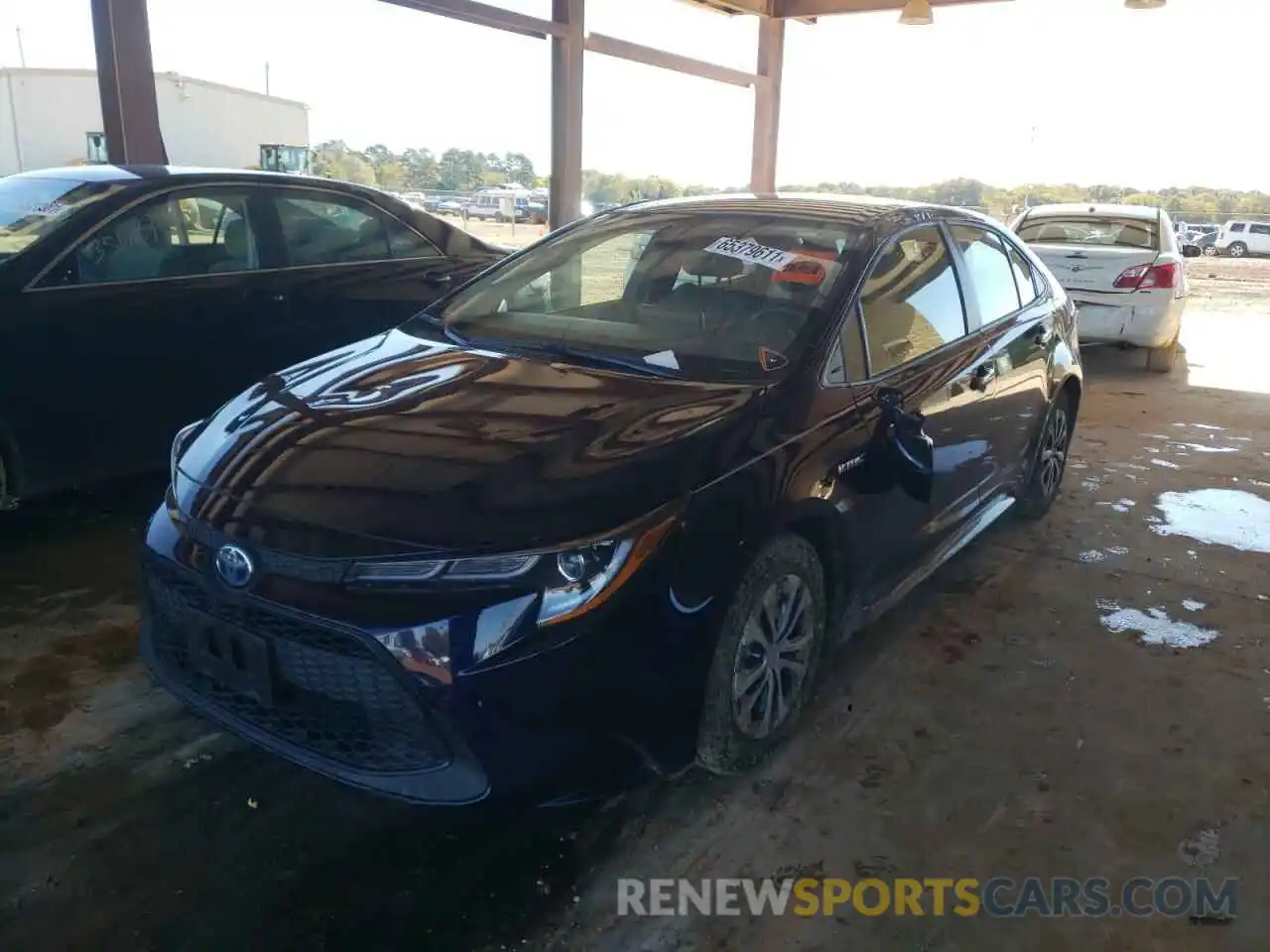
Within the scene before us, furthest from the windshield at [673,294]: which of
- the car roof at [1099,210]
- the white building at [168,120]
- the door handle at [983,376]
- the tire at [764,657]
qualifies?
the car roof at [1099,210]

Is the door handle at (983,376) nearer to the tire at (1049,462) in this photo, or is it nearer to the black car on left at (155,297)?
the tire at (1049,462)

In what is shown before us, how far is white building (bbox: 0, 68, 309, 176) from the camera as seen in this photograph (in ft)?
21.3

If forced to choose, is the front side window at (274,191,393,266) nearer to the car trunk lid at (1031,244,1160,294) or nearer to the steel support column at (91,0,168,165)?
the steel support column at (91,0,168,165)

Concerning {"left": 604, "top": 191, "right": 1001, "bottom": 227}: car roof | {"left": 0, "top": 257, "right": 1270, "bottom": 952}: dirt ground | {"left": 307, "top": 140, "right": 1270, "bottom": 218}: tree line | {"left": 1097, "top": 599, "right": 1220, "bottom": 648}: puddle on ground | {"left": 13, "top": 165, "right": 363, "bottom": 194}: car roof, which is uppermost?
{"left": 307, "top": 140, "right": 1270, "bottom": 218}: tree line

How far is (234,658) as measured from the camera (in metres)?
2.07

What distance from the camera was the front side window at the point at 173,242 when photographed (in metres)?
3.87

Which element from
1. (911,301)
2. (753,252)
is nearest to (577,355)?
(753,252)

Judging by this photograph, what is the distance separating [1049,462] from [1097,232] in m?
4.77

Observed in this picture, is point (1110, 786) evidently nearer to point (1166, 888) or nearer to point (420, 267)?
point (1166, 888)

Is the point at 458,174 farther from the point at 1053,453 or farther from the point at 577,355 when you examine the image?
the point at 577,355

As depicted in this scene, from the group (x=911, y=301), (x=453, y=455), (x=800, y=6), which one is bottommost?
(x=453, y=455)

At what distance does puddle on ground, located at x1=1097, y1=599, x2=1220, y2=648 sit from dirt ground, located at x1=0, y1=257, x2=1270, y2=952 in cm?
1

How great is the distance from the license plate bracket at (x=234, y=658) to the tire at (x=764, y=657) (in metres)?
0.95

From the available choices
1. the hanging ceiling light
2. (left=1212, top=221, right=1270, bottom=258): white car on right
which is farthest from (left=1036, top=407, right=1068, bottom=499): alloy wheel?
(left=1212, top=221, right=1270, bottom=258): white car on right
